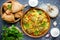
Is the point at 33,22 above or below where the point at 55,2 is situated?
below

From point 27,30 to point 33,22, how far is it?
93mm

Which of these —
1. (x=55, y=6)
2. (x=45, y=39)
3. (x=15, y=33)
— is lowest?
(x=45, y=39)

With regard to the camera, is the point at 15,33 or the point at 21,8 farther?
the point at 21,8

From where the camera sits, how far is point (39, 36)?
2.27m

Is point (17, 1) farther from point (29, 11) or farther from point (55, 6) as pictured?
point (55, 6)

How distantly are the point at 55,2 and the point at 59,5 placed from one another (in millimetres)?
48

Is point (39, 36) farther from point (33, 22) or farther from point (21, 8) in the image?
point (21, 8)

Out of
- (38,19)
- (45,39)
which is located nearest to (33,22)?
(38,19)

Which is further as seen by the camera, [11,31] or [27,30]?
[27,30]

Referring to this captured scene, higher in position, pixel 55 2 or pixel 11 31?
pixel 55 2

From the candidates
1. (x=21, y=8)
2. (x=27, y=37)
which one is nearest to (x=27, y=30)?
(x=27, y=37)

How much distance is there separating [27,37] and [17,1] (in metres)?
0.35

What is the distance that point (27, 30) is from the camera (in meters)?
2.27

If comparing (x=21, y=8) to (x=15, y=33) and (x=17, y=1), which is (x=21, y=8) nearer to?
(x=17, y=1)
